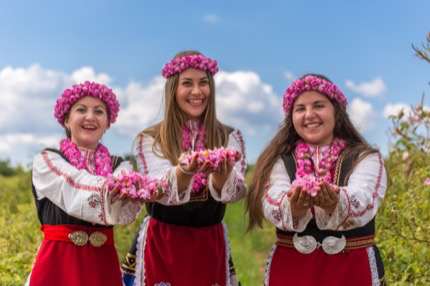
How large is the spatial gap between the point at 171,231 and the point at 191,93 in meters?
0.72

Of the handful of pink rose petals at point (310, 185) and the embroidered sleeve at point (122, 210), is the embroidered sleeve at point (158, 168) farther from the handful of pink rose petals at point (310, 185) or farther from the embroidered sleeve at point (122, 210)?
the handful of pink rose petals at point (310, 185)

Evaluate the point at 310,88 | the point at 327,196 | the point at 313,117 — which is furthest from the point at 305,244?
the point at 310,88

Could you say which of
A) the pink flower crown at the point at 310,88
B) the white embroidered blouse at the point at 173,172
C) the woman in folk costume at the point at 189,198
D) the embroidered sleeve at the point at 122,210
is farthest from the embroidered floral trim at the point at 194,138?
the pink flower crown at the point at 310,88

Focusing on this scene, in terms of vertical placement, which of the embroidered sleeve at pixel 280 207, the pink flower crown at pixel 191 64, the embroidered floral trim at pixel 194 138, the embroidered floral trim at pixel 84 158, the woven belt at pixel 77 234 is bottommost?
the woven belt at pixel 77 234

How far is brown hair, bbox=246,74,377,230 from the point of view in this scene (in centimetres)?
279

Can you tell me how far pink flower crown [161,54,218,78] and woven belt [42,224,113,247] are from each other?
94 centimetres

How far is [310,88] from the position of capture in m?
2.84

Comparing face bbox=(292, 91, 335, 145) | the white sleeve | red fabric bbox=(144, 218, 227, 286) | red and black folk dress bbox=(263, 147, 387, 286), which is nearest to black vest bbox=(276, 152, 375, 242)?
red and black folk dress bbox=(263, 147, 387, 286)

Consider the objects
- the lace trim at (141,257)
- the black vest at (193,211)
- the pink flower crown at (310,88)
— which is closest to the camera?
the pink flower crown at (310,88)

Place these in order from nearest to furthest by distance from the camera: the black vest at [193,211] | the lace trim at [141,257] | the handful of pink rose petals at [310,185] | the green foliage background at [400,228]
Result: the handful of pink rose petals at [310,185] < the black vest at [193,211] < the lace trim at [141,257] < the green foliage background at [400,228]

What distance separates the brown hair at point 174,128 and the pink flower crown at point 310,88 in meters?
0.43

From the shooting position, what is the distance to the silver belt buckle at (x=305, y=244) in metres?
2.63

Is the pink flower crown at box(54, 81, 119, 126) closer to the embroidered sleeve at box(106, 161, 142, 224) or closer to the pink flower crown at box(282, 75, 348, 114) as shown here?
the embroidered sleeve at box(106, 161, 142, 224)

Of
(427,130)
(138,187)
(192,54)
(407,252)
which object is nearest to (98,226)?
(138,187)
